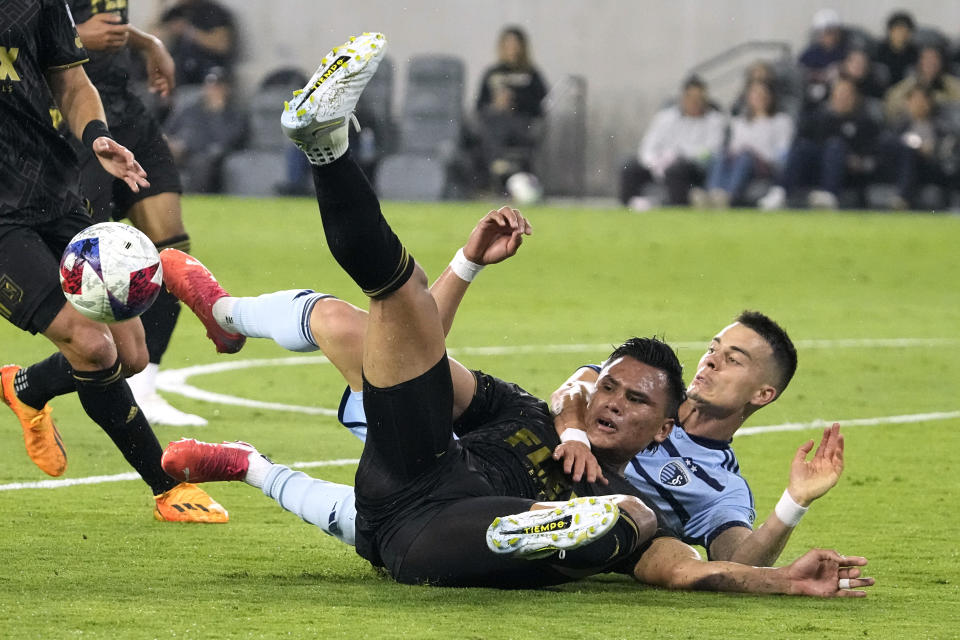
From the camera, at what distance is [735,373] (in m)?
6.03

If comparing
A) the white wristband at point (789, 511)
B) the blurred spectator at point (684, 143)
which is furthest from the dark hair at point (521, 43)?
the white wristband at point (789, 511)

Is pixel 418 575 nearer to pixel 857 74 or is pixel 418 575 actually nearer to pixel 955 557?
pixel 955 557

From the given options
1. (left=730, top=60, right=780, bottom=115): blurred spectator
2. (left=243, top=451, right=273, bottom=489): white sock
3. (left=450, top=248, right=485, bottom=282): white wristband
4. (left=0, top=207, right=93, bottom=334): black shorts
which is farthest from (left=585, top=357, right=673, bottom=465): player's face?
(left=730, top=60, right=780, bottom=115): blurred spectator

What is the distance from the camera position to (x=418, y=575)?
5020 mm

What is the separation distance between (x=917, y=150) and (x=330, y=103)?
1732cm

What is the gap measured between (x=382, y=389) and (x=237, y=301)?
1.20 m

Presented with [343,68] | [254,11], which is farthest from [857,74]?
[343,68]

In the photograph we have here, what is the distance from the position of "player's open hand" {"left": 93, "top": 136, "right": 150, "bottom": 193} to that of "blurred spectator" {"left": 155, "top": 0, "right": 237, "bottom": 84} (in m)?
17.4

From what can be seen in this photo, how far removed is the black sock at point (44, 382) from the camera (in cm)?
627

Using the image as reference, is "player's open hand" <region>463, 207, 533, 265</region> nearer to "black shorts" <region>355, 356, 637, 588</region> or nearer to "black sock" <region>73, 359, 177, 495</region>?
"black shorts" <region>355, 356, 637, 588</region>

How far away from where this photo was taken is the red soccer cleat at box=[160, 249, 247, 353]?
608 cm

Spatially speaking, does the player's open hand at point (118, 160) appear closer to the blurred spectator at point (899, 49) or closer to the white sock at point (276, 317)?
the white sock at point (276, 317)

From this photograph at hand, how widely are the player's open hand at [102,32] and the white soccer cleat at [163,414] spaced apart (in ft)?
5.94

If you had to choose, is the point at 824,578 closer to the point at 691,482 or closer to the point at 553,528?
the point at 691,482
